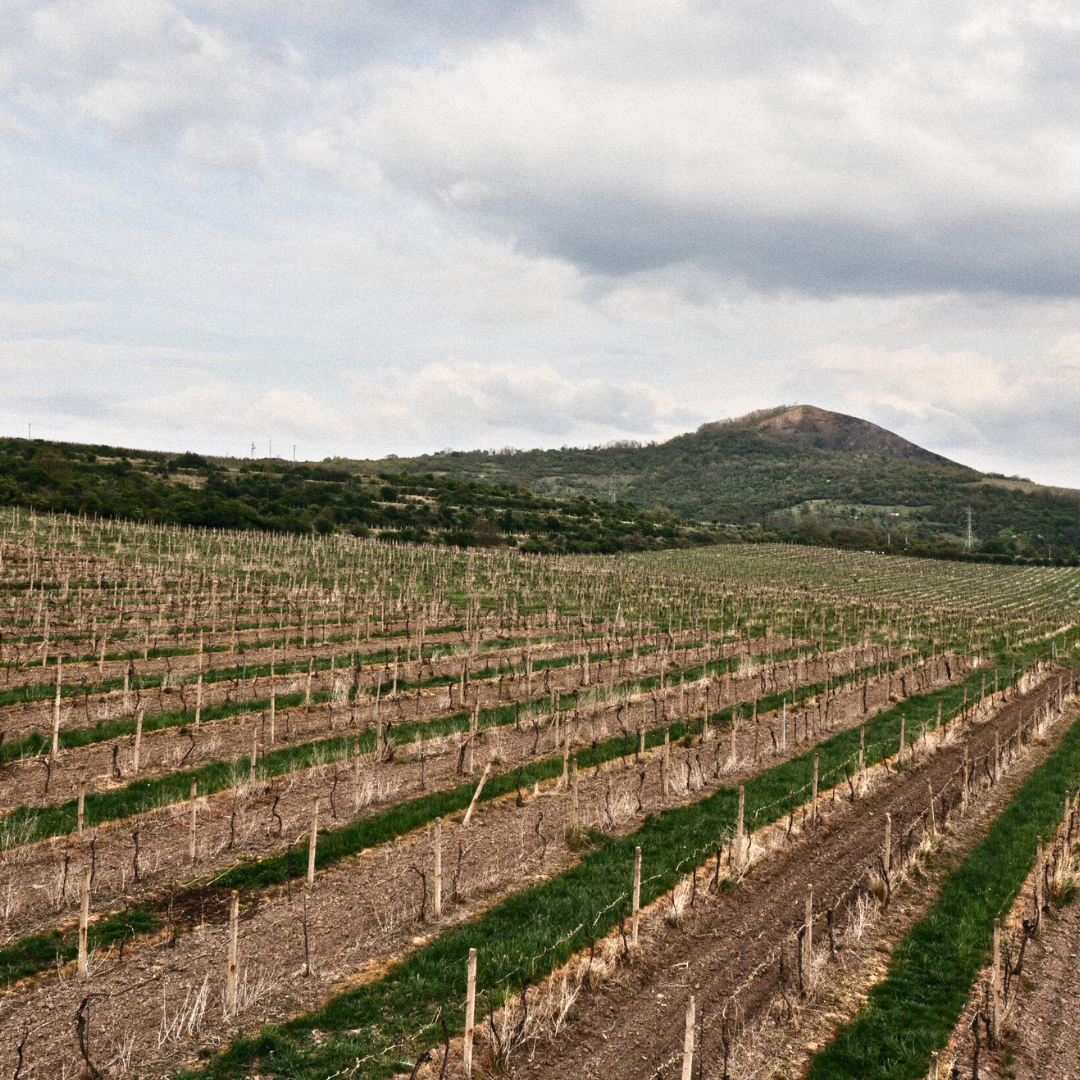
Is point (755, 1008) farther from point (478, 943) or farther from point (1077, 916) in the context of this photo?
point (1077, 916)

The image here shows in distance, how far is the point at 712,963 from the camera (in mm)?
8750

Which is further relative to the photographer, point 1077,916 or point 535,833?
point 535,833

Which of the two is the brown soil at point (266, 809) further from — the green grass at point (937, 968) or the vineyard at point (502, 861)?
the green grass at point (937, 968)

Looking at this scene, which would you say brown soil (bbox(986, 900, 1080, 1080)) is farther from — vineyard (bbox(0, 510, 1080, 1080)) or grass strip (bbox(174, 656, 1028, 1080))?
grass strip (bbox(174, 656, 1028, 1080))

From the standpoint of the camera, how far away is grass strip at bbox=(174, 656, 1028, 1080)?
6844 millimetres

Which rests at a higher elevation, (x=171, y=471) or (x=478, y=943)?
(x=171, y=471)

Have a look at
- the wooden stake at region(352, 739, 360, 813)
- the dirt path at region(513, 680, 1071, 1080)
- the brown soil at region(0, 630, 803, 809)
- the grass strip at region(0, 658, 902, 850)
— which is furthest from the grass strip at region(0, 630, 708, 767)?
the dirt path at region(513, 680, 1071, 1080)

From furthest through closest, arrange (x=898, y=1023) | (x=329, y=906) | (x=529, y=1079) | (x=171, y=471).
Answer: (x=171, y=471)
(x=329, y=906)
(x=898, y=1023)
(x=529, y=1079)

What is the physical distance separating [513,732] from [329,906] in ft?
27.1

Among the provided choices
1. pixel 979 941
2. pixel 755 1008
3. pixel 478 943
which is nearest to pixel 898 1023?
pixel 755 1008

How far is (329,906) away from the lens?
955 centimetres

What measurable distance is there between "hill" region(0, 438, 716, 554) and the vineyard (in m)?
37.9

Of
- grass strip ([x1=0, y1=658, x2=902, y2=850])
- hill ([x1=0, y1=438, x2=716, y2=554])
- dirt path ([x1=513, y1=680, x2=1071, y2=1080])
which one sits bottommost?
dirt path ([x1=513, y1=680, x2=1071, y2=1080])

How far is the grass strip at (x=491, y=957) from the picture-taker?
684 centimetres
